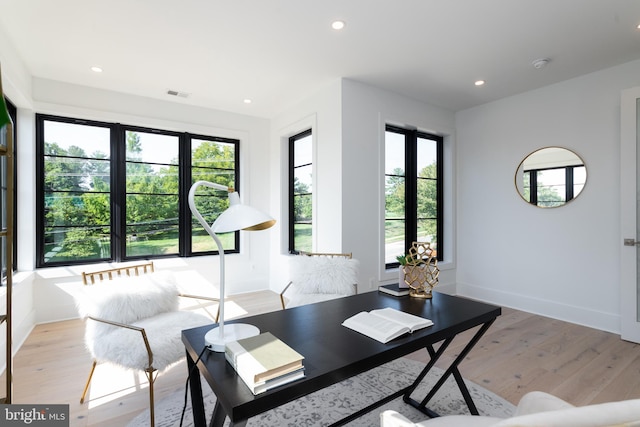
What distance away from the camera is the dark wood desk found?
104 cm

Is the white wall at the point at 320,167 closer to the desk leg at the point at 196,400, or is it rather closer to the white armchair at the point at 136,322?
the white armchair at the point at 136,322

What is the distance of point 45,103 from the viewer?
347 cm

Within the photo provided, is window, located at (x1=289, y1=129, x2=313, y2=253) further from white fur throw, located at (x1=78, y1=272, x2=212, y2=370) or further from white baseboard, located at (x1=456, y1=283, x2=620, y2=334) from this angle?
white baseboard, located at (x1=456, y1=283, x2=620, y2=334)

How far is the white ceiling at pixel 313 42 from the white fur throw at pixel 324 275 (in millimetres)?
2052

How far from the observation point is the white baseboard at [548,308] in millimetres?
3281

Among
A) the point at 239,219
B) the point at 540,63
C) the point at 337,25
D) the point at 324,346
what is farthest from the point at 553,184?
the point at 239,219

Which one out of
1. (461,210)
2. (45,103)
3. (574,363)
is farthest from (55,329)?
(461,210)

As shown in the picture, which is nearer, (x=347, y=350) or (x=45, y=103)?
(x=347, y=350)

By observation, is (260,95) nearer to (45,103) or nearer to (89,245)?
(45,103)

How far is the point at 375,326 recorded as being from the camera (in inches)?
60.0

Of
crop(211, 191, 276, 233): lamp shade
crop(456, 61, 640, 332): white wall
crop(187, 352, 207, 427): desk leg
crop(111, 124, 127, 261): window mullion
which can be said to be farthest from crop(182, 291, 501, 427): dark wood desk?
crop(111, 124, 127, 261): window mullion

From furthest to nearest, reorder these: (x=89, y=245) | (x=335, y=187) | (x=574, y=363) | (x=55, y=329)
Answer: (x=89, y=245), (x=335, y=187), (x=55, y=329), (x=574, y=363)

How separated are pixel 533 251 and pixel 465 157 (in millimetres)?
1604

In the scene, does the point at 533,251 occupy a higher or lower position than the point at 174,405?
higher
